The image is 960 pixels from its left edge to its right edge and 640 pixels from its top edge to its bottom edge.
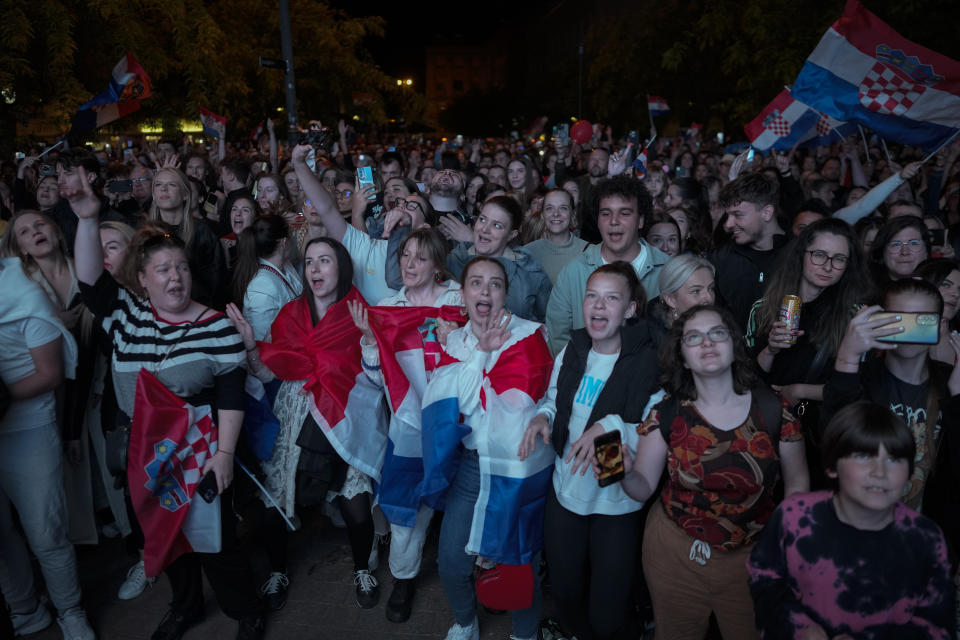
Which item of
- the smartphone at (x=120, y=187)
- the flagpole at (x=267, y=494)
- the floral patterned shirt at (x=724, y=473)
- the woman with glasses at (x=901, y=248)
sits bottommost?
the flagpole at (x=267, y=494)

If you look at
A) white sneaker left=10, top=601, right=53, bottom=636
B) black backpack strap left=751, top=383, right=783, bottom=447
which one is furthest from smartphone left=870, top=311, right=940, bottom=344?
white sneaker left=10, top=601, right=53, bottom=636

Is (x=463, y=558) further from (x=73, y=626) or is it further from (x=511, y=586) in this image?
(x=73, y=626)

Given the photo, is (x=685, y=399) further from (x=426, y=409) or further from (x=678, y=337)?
(x=426, y=409)

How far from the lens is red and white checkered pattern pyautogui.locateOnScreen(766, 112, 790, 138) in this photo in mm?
7562

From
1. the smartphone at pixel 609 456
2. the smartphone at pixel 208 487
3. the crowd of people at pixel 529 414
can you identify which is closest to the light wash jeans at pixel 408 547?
the crowd of people at pixel 529 414

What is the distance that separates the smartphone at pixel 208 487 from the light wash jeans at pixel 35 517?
77cm

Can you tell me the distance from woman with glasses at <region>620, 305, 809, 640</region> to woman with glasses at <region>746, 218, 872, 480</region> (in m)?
0.65

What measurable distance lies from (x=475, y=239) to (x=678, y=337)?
1928mm

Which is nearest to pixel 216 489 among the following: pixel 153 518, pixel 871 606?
pixel 153 518

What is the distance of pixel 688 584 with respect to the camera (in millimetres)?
2631

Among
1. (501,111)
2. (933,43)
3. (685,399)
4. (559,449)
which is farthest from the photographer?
(501,111)

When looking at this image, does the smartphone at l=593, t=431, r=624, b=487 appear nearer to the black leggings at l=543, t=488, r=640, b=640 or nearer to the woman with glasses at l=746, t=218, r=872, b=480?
the black leggings at l=543, t=488, r=640, b=640

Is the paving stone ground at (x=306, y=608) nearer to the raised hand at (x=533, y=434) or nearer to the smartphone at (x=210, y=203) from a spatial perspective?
the raised hand at (x=533, y=434)

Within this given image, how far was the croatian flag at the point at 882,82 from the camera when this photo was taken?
5.47 meters
